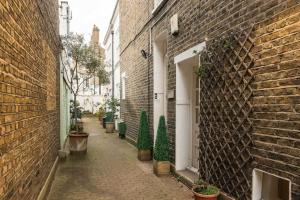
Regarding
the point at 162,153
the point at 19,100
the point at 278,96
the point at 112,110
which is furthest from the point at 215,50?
the point at 112,110

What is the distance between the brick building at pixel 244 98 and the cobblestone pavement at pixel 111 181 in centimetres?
71

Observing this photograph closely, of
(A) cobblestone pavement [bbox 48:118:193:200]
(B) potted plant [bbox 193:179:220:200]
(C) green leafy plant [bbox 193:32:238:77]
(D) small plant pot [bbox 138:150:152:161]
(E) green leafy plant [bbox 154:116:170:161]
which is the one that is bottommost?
(A) cobblestone pavement [bbox 48:118:193:200]

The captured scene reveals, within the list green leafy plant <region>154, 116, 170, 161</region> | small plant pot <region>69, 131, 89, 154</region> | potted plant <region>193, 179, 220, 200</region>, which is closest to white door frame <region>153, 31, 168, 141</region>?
green leafy plant <region>154, 116, 170, 161</region>

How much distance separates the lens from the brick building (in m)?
3.37

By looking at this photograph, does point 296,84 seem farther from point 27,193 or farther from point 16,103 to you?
point 27,193

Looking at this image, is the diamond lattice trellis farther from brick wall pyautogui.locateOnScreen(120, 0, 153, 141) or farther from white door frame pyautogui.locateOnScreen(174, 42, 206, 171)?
brick wall pyautogui.locateOnScreen(120, 0, 153, 141)

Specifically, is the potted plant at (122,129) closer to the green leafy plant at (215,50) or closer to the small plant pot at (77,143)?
the small plant pot at (77,143)

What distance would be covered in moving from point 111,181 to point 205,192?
282 centimetres

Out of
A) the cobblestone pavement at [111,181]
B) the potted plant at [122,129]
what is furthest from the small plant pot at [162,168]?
the potted plant at [122,129]

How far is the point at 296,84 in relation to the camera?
3.23m

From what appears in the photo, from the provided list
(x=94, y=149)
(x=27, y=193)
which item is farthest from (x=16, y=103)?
(x=94, y=149)

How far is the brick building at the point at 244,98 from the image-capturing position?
11.1ft

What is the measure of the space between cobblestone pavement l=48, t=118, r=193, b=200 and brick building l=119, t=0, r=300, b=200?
0.71 m

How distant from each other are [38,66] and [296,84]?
361 centimetres
